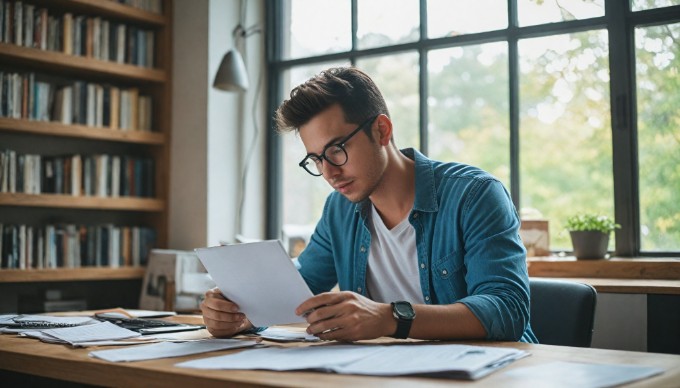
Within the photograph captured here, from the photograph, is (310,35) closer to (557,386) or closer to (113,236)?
(113,236)

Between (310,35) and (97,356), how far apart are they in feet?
11.4

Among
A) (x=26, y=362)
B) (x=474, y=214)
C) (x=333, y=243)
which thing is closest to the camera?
(x=26, y=362)

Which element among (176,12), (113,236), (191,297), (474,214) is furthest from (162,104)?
(474,214)

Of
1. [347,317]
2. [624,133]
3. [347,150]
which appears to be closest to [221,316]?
[347,317]

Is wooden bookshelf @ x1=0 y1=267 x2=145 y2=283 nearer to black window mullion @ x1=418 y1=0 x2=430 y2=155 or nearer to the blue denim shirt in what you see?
black window mullion @ x1=418 y1=0 x2=430 y2=155

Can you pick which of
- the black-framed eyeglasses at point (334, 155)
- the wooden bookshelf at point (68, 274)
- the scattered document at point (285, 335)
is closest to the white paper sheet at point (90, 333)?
the scattered document at point (285, 335)

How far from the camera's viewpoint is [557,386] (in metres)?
1.04

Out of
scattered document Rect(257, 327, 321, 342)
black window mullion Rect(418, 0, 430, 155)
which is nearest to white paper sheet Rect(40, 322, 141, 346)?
scattered document Rect(257, 327, 321, 342)

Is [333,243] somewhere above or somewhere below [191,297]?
above

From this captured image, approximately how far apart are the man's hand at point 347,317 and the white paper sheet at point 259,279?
5 centimetres

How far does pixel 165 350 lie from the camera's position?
147 centimetres

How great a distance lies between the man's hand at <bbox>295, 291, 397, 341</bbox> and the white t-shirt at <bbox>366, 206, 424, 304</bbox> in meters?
0.47

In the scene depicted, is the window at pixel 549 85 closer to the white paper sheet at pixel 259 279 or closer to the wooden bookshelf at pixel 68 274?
the wooden bookshelf at pixel 68 274

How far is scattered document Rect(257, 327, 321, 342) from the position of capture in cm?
164
